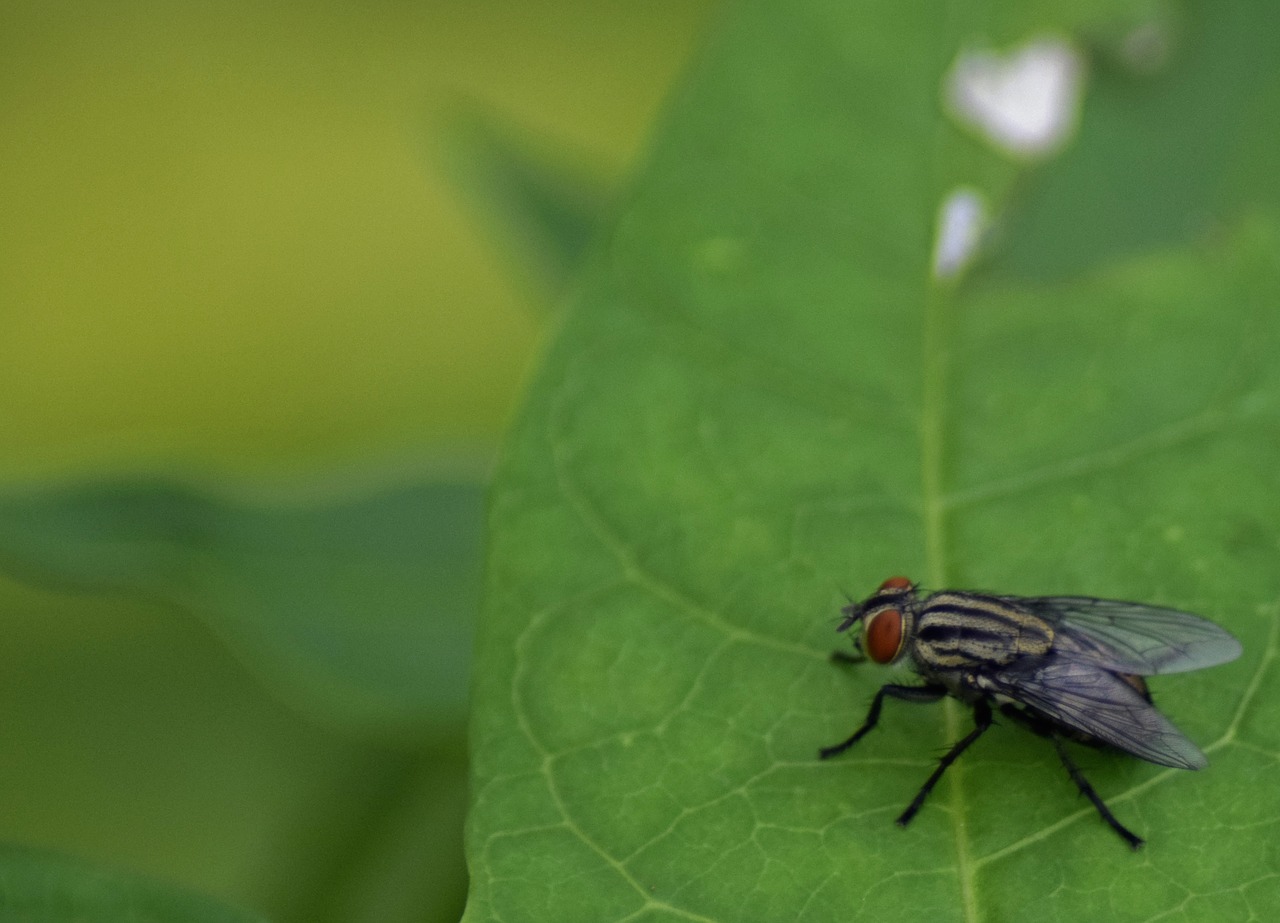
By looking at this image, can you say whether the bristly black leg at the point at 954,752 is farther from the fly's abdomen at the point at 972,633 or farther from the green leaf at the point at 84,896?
the green leaf at the point at 84,896

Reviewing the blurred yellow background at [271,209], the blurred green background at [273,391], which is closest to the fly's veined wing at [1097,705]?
the blurred green background at [273,391]

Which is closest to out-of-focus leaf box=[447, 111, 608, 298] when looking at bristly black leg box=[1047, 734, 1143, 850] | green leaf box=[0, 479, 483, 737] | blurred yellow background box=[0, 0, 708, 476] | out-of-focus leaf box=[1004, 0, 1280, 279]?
green leaf box=[0, 479, 483, 737]

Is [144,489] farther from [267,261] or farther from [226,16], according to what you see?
[226,16]

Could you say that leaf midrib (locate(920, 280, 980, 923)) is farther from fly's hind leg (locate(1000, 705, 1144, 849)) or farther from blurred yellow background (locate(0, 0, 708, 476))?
blurred yellow background (locate(0, 0, 708, 476))

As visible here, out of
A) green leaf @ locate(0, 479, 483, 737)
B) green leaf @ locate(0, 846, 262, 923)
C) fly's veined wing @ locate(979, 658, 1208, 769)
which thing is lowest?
green leaf @ locate(0, 479, 483, 737)

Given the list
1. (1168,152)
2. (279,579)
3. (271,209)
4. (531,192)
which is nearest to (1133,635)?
(1168,152)

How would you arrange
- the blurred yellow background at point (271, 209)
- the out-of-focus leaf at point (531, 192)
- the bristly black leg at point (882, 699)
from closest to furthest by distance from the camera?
the bristly black leg at point (882, 699) < the out-of-focus leaf at point (531, 192) < the blurred yellow background at point (271, 209)

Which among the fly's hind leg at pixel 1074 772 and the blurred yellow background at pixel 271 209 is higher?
the fly's hind leg at pixel 1074 772

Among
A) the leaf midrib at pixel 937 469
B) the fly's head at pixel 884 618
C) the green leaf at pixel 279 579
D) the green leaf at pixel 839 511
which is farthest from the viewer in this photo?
the green leaf at pixel 279 579

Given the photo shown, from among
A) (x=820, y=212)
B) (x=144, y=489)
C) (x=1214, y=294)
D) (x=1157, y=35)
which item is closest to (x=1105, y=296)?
(x=1214, y=294)
